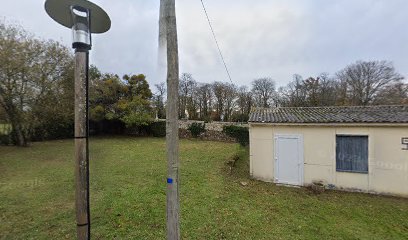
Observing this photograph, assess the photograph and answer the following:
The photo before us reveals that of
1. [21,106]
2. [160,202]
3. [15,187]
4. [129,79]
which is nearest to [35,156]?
[21,106]

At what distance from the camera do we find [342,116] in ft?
25.2

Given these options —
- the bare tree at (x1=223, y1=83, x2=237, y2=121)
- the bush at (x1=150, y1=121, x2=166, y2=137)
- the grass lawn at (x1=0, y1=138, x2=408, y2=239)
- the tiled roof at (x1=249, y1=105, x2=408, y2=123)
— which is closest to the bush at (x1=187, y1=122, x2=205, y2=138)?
the bush at (x1=150, y1=121, x2=166, y2=137)

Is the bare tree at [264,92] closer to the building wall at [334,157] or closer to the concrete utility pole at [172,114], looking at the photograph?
the building wall at [334,157]

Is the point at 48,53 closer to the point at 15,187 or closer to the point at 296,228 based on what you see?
the point at 15,187

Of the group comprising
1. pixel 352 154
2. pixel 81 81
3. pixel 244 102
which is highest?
pixel 244 102

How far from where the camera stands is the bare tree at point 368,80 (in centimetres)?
3012

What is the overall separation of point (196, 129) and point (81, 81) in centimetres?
2020

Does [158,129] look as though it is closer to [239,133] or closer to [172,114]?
[239,133]

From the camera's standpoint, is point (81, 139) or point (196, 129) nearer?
point (81, 139)

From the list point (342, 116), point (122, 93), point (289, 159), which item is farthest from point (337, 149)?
point (122, 93)

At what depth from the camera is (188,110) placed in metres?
34.2

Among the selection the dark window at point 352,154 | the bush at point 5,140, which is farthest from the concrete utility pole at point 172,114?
the bush at point 5,140

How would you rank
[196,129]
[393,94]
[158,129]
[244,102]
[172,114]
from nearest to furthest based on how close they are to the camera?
[172,114] < [196,129] < [158,129] < [393,94] < [244,102]

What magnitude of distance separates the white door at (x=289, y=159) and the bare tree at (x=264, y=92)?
30.1 m
